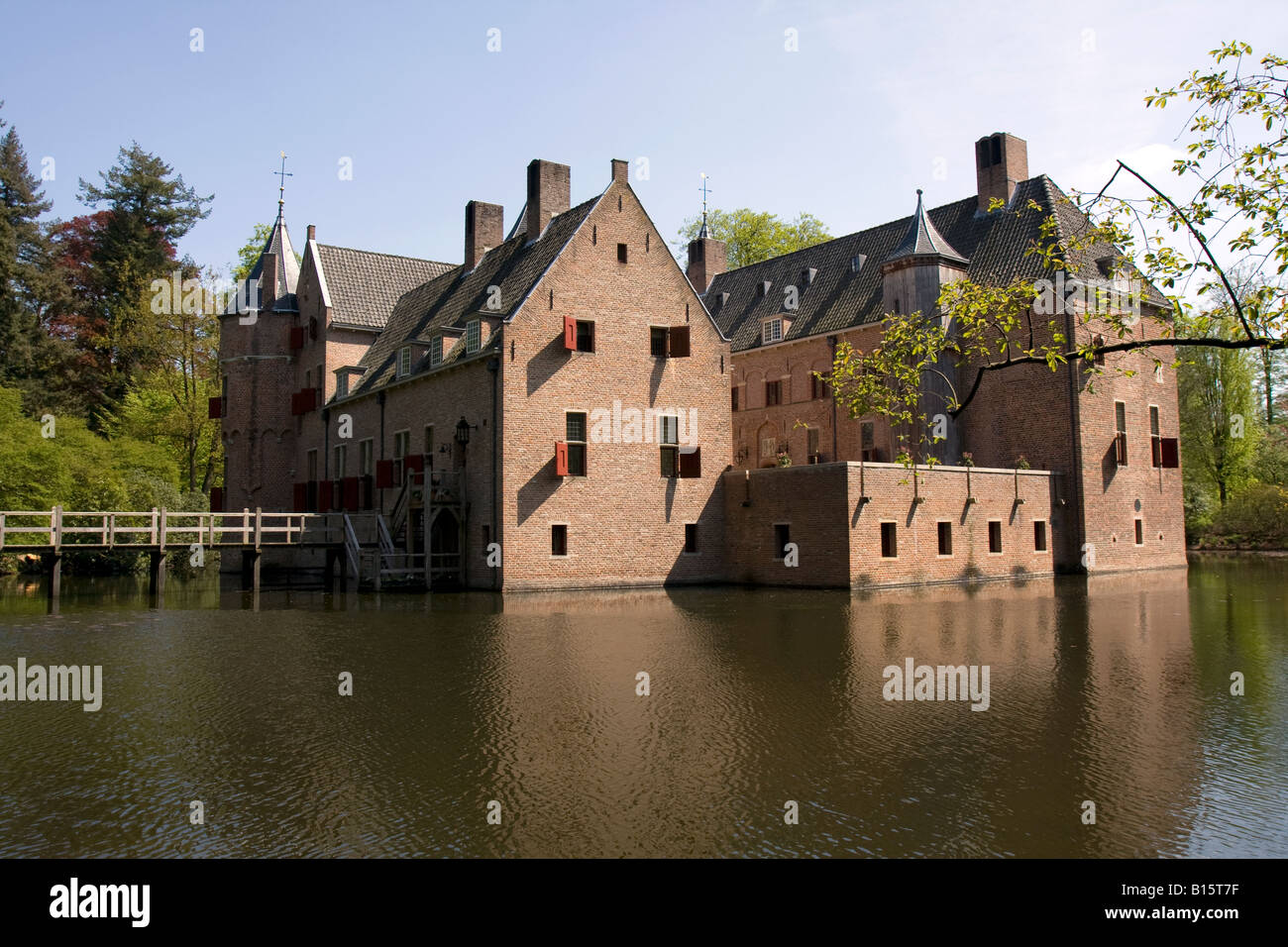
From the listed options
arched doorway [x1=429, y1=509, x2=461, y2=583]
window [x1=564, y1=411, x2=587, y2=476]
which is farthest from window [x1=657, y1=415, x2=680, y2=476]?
arched doorway [x1=429, y1=509, x2=461, y2=583]

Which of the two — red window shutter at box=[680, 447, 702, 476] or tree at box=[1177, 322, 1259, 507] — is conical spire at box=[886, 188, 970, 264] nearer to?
red window shutter at box=[680, 447, 702, 476]

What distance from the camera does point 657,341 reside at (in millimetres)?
27312

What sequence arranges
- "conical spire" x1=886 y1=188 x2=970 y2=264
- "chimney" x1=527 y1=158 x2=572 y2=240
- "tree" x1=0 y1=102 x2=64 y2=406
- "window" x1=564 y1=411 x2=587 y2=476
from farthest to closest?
"tree" x1=0 y1=102 x2=64 y2=406 < "conical spire" x1=886 y1=188 x2=970 y2=264 < "chimney" x1=527 y1=158 x2=572 y2=240 < "window" x1=564 y1=411 x2=587 y2=476

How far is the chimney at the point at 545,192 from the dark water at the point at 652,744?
16.5m

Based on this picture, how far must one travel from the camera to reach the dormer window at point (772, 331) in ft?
126

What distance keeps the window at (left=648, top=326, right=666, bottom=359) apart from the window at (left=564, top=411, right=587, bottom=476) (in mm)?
2881

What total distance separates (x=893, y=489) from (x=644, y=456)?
6.53 metres

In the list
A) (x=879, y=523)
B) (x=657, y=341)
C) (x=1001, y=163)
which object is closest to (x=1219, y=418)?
(x=1001, y=163)

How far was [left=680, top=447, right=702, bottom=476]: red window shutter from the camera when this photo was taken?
89.0 ft

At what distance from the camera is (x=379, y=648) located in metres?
14.0

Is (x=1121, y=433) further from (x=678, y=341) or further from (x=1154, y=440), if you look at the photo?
(x=678, y=341)

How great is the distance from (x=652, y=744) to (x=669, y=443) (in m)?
19.2
